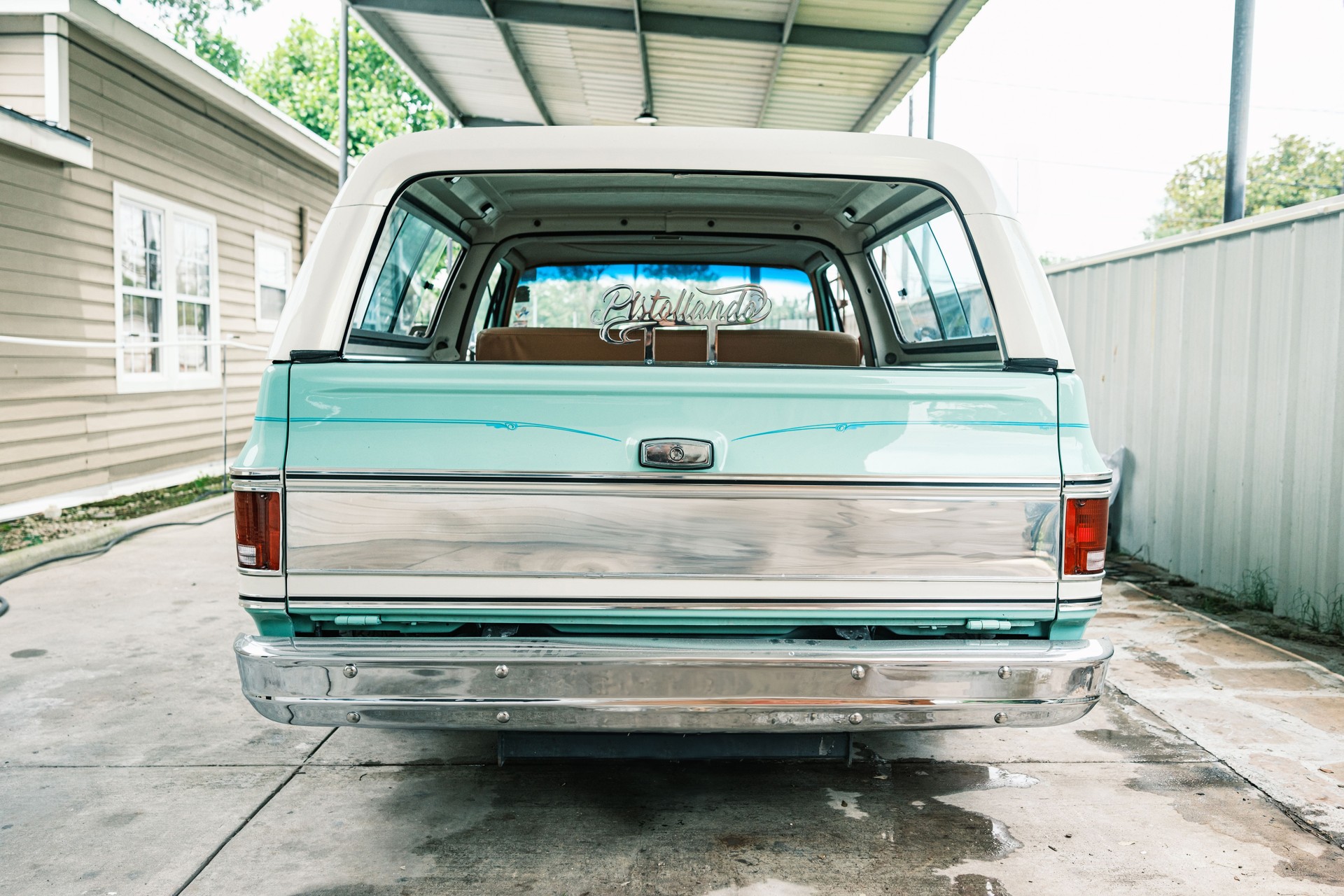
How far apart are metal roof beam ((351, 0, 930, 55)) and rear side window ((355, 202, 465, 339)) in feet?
16.6

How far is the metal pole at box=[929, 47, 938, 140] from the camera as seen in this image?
8617mm

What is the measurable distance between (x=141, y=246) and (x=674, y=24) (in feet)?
19.1

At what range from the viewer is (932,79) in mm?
8945

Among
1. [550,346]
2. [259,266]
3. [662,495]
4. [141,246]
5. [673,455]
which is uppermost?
[259,266]

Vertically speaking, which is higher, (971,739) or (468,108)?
(468,108)

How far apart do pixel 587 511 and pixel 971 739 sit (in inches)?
88.4

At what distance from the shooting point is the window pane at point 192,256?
11.0m

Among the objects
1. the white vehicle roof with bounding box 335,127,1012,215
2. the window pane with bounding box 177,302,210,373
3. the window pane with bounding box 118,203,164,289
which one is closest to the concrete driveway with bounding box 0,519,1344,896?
the white vehicle roof with bounding box 335,127,1012,215

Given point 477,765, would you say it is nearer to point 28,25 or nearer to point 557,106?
point 28,25

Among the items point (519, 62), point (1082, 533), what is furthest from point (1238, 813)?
point (519, 62)

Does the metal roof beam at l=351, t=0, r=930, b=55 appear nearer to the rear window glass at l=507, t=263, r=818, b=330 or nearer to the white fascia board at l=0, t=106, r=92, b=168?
the white fascia board at l=0, t=106, r=92, b=168

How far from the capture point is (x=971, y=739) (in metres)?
4.04

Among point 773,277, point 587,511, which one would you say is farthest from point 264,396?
point 773,277

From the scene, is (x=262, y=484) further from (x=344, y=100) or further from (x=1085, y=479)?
(x=344, y=100)
